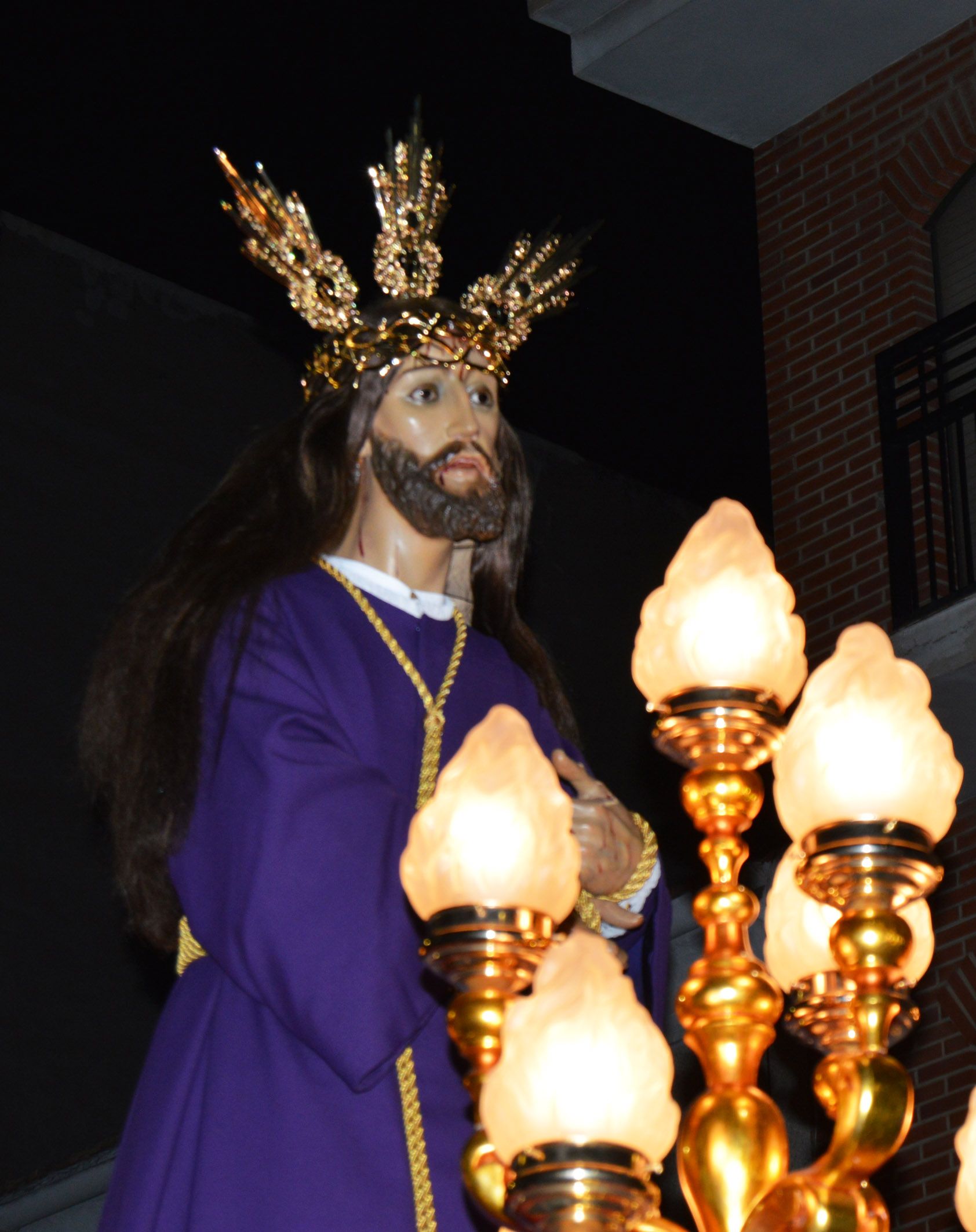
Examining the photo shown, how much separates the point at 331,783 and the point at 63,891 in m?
5.94

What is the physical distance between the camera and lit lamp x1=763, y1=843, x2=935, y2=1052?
306cm

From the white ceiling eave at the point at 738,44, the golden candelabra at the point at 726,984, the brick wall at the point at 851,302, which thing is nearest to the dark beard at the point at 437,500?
the golden candelabra at the point at 726,984

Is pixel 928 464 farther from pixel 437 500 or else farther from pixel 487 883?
pixel 487 883

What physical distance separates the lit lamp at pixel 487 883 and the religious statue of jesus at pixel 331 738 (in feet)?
1.71

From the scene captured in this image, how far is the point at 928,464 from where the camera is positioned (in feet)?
26.5

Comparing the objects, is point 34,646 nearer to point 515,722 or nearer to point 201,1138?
point 201,1138

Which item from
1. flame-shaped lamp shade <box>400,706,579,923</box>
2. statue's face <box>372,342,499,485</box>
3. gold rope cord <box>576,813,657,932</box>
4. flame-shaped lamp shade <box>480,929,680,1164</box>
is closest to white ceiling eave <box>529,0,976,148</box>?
statue's face <box>372,342,499,485</box>

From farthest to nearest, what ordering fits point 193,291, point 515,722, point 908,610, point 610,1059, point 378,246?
point 193,291
point 908,610
point 378,246
point 515,722
point 610,1059

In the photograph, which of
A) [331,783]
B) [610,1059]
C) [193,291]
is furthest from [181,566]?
[193,291]

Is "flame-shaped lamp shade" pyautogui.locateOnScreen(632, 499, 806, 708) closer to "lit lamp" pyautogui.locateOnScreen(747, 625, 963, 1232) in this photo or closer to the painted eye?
"lit lamp" pyautogui.locateOnScreen(747, 625, 963, 1232)

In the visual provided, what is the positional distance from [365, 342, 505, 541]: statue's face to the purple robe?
1.59 feet

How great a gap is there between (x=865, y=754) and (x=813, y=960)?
1.64 feet

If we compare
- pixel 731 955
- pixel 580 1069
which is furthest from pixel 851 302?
pixel 580 1069

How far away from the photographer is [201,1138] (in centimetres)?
333
